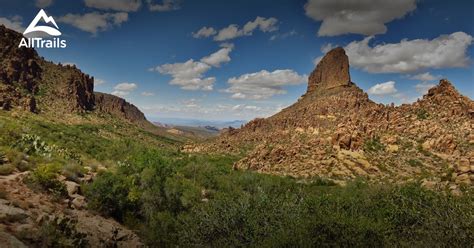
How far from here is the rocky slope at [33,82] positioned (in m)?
113

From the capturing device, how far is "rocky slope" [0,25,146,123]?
113 m

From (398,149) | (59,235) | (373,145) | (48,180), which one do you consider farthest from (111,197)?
(398,149)

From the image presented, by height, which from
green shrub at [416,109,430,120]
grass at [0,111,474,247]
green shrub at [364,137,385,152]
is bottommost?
grass at [0,111,474,247]

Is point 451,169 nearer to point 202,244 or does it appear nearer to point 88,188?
point 202,244

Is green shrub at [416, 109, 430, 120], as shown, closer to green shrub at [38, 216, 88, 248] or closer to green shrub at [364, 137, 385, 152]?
green shrub at [364, 137, 385, 152]

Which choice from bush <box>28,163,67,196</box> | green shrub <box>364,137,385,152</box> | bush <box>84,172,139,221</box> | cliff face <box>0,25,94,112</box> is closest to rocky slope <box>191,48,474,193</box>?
green shrub <box>364,137,385,152</box>

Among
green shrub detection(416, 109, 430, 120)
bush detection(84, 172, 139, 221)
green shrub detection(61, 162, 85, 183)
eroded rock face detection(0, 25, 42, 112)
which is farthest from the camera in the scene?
eroded rock face detection(0, 25, 42, 112)

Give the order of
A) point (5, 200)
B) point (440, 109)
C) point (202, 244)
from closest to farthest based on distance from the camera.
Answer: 1. point (5, 200)
2. point (202, 244)
3. point (440, 109)

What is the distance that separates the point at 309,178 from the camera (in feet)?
186

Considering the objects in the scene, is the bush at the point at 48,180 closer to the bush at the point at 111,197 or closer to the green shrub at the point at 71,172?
the bush at the point at 111,197

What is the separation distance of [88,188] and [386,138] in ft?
165

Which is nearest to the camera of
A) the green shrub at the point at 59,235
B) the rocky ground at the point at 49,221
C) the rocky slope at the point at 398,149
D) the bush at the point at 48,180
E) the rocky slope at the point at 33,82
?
the rocky ground at the point at 49,221

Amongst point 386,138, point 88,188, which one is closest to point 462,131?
point 386,138

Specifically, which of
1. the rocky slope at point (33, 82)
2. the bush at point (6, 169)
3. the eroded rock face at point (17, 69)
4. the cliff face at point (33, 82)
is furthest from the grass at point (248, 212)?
the eroded rock face at point (17, 69)
